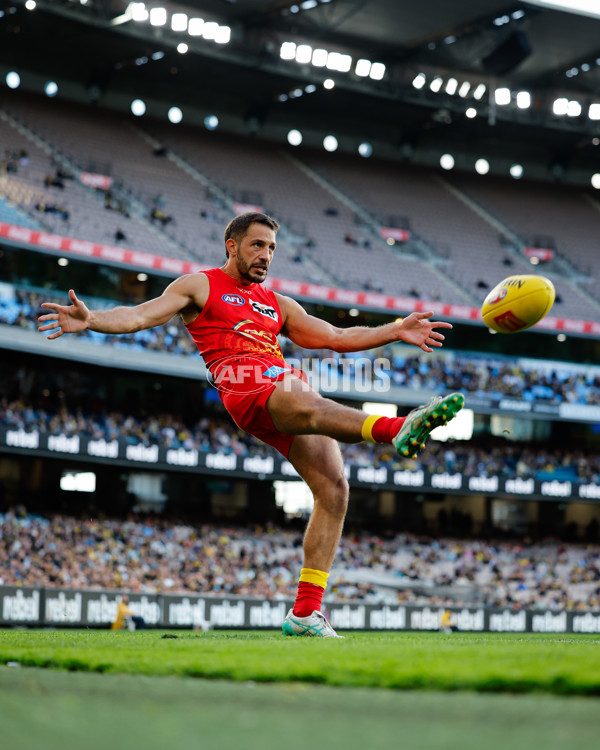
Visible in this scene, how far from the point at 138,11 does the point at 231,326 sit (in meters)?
32.9

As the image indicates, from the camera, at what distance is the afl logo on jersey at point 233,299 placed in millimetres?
7480

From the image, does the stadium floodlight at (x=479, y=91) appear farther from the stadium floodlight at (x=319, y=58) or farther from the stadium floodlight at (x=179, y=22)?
the stadium floodlight at (x=179, y=22)

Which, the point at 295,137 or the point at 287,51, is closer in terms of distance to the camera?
the point at 287,51

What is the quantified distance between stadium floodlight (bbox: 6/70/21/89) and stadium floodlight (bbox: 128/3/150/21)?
5.87 m

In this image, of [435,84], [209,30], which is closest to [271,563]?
[209,30]

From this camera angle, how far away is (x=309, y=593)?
746 centimetres

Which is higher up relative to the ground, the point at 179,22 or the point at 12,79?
the point at 179,22

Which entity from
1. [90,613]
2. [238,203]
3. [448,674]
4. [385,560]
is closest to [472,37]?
[238,203]

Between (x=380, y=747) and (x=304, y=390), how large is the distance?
14.1 feet

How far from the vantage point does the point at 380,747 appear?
2.60 metres

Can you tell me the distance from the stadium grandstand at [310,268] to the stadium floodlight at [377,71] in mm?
101

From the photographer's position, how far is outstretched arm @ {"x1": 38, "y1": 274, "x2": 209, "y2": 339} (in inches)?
249

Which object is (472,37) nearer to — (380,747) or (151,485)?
(151,485)

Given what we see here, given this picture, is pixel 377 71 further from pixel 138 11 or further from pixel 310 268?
pixel 138 11
